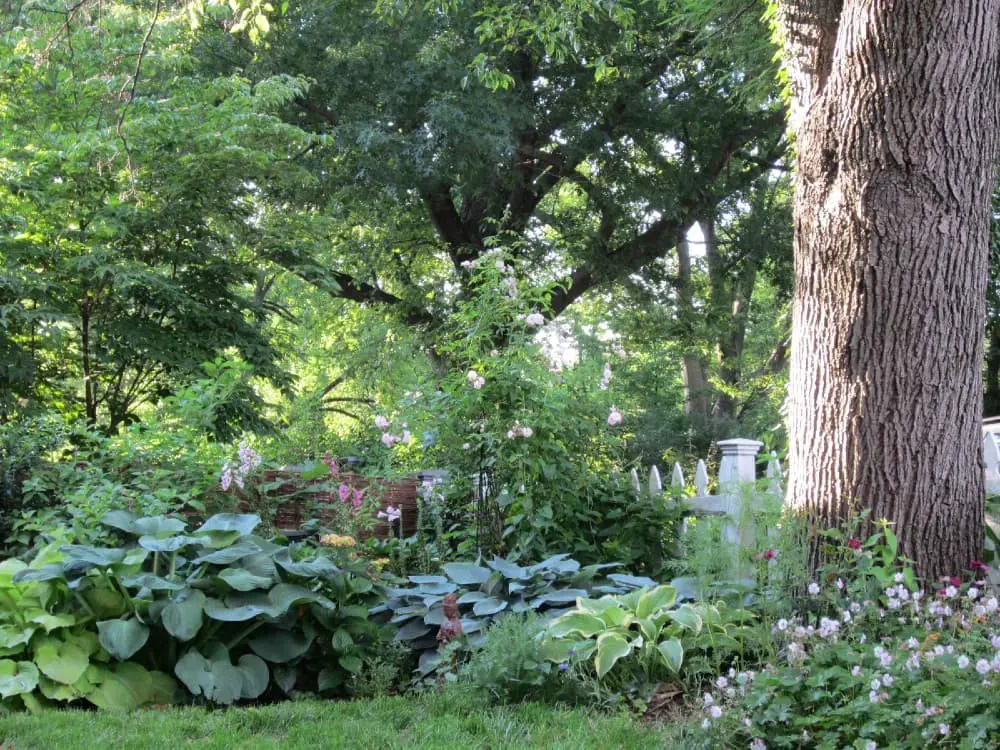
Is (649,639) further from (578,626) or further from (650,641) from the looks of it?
(578,626)

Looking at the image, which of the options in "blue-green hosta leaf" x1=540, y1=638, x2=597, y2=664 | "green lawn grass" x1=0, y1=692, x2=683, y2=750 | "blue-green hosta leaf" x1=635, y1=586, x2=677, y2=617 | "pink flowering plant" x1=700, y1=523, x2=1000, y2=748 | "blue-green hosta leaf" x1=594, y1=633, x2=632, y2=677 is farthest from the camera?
"blue-green hosta leaf" x1=635, y1=586, x2=677, y2=617

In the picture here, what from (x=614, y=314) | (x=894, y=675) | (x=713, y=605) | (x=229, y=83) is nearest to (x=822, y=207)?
(x=713, y=605)

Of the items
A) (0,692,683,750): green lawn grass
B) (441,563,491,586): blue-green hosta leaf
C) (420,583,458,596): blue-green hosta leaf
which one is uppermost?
(441,563,491,586): blue-green hosta leaf

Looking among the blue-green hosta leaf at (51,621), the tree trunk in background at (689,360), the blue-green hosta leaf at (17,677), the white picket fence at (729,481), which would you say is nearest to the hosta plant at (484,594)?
the white picket fence at (729,481)

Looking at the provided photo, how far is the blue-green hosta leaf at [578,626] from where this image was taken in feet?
11.6

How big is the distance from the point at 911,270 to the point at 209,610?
3.19 metres

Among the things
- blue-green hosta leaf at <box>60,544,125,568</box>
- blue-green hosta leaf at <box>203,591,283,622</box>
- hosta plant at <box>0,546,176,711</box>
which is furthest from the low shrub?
blue-green hosta leaf at <box>60,544,125,568</box>

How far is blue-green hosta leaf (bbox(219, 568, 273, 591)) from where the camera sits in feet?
12.0

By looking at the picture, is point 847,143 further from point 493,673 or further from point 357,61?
point 357,61

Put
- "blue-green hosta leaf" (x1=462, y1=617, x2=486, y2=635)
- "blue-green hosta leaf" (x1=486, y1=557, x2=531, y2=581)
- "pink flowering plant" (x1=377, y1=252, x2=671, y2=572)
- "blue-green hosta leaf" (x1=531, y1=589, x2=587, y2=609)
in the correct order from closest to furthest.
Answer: "blue-green hosta leaf" (x1=462, y1=617, x2=486, y2=635), "blue-green hosta leaf" (x1=531, y1=589, x2=587, y2=609), "blue-green hosta leaf" (x1=486, y1=557, x2=531, y2=581), "pink flowering plant" (x1=377, y1=252, x2=671, y2=572)

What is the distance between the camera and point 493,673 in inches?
132

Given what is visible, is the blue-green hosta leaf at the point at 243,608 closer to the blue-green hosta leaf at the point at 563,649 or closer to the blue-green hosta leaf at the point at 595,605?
the blue-green hosta leaf at the point at 563,649

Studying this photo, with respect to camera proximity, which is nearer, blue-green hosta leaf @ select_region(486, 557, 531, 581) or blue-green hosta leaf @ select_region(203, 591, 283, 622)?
blue-green hosta leaf @ select_region(203, 591, 283, 622)

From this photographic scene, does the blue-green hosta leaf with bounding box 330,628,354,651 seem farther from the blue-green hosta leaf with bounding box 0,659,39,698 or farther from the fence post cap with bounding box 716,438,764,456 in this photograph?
the fence post cap with bounding box 716,438,764,456
